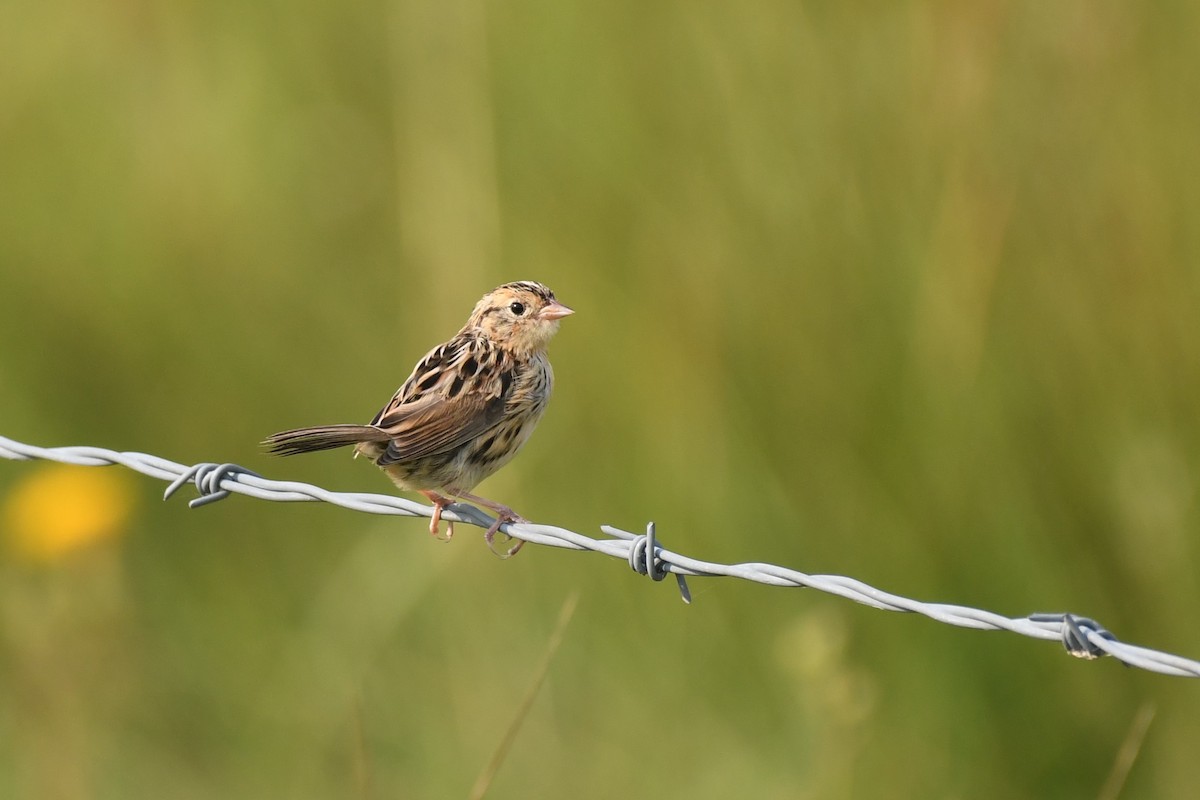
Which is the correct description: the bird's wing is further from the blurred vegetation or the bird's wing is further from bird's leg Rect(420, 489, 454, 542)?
the blurred vegetation

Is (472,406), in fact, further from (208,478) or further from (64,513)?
(64,513)

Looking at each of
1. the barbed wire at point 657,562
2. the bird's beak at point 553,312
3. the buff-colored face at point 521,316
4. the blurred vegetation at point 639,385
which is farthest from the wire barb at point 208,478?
the bird's beak at point 553,312

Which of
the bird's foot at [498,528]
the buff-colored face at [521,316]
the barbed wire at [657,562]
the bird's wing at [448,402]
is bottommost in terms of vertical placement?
the barbed wire at [657,562]

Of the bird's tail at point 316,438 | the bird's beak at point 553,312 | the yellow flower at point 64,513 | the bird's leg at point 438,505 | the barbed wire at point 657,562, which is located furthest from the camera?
the yellow flower at point 64,513

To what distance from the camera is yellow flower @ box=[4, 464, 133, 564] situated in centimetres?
592

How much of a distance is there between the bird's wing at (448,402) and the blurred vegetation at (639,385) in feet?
2.64

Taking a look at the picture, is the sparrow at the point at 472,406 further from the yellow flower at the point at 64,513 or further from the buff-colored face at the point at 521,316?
the yellow flower at the point at 64,513

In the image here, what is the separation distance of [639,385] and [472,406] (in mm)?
1911

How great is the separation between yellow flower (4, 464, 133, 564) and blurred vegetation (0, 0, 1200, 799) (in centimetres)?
3

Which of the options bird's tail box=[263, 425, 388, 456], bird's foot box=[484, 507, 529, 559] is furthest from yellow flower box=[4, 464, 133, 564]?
bird's foot box=[484, 507, 529, 559]

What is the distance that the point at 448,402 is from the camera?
179 inches

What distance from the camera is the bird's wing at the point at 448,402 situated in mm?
4387

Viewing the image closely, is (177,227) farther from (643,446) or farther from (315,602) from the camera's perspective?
(643,446)

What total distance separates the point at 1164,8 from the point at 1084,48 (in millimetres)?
304
